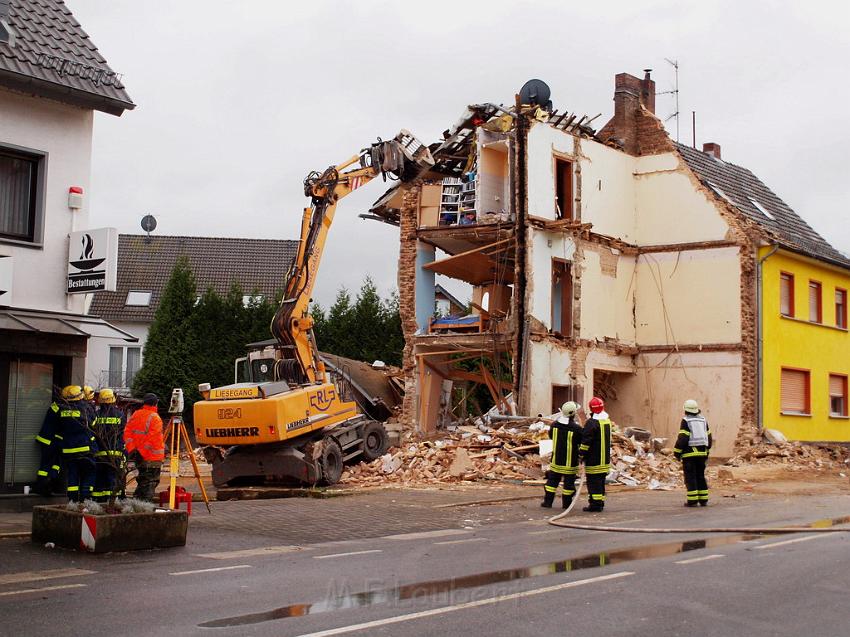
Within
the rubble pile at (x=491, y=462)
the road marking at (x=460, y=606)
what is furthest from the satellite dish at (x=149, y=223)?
the road marking at (x=460, y=606)

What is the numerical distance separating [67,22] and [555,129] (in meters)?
15.5

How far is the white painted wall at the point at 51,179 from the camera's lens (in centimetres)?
1533

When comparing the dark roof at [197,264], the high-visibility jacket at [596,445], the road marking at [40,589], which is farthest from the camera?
the dark roof at [197,264]

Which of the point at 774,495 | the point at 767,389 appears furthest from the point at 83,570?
the point at 767,389

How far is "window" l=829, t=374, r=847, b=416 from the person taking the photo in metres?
34.7

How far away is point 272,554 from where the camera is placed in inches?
454

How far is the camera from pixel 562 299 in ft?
98.5

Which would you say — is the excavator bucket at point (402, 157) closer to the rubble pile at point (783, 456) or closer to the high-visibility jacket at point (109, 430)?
the high-visibility jacket at point (109, 430)

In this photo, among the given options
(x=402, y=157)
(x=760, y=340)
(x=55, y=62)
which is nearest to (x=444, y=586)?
(x=55, y=62)

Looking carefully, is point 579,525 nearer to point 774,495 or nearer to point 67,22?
point 774,495

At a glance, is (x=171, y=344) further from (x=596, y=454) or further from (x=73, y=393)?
(x=596, y=454)

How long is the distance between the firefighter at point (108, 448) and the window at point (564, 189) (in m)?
18.3

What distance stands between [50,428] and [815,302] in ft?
87.4

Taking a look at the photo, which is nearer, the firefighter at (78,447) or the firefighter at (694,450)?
the firefighter at (78,447)
